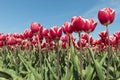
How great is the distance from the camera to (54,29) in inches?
220

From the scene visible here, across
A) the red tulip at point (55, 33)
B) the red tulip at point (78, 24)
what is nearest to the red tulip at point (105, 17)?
the red tulip at point (78, 24)

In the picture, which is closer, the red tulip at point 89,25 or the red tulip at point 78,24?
the red tulip at point 78,24

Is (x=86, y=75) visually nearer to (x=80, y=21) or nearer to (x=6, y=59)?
(x=80, y=21)

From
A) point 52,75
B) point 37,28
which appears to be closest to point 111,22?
point 52,75

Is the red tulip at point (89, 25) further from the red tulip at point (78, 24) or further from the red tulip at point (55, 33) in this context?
the red tulip at point (55, 33)

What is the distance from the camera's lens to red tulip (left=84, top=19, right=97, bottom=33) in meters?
4.94

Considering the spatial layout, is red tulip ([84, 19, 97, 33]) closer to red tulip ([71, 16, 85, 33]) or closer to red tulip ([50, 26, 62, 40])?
red tulip ([71, 16, 85, 33])

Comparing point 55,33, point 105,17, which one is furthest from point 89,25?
point 55,33

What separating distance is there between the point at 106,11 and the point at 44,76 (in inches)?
71.6

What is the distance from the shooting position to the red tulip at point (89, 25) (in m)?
4.94

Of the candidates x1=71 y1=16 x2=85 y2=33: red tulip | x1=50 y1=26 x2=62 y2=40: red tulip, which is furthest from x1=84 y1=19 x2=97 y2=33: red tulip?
x1=50 y1=26 x2=62 y2=40: red tulip

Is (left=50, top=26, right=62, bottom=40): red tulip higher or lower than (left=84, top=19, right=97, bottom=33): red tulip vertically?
higher

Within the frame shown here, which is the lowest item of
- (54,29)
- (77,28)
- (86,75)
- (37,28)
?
(86,75)

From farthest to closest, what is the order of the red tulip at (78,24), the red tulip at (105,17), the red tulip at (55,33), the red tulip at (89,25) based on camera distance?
1. the red tulip at (55,33)
2. the red tulip at (105,17)
3. the red tulip at (89,25)
4. the red tulip at (78,24)
